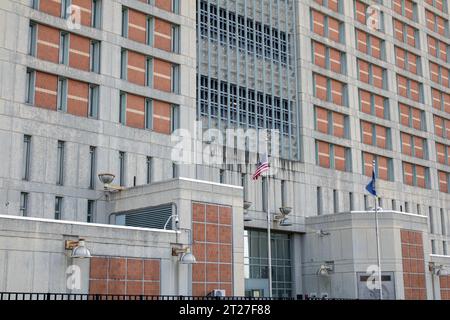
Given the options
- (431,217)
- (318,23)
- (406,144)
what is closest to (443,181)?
(431,217)

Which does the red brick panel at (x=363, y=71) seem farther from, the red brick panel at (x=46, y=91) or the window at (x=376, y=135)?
the red brick panel at (x=46, y=91)

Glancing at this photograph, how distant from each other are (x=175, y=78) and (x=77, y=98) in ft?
28.3

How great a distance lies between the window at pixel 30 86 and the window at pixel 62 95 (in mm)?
1860

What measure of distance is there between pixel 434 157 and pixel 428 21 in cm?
1630

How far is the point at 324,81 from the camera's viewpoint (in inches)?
2365

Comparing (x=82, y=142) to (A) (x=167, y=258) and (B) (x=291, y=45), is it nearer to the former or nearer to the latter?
(A) (x=167, y=258)

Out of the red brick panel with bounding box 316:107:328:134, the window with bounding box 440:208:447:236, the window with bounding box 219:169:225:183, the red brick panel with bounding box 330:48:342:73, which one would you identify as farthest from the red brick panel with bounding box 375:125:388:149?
the window with bounding box 219:169:225:183

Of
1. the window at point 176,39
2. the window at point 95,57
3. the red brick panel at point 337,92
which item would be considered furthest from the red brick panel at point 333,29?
the window at point 95,57

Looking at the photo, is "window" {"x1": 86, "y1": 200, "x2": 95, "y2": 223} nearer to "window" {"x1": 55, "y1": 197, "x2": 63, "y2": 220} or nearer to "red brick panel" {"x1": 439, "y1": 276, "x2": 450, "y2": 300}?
"window" {"x1": 55, "y1": 197, "x2": 63, "y2": 220}

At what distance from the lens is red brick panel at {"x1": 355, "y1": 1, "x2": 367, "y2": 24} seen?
65.7 metres

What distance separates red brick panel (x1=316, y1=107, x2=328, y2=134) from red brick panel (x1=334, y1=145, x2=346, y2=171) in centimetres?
210

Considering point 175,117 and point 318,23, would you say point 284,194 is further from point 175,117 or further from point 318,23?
point 318,23

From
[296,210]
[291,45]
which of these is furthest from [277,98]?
[296,210]

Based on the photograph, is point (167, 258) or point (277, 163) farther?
point (277, 163)
